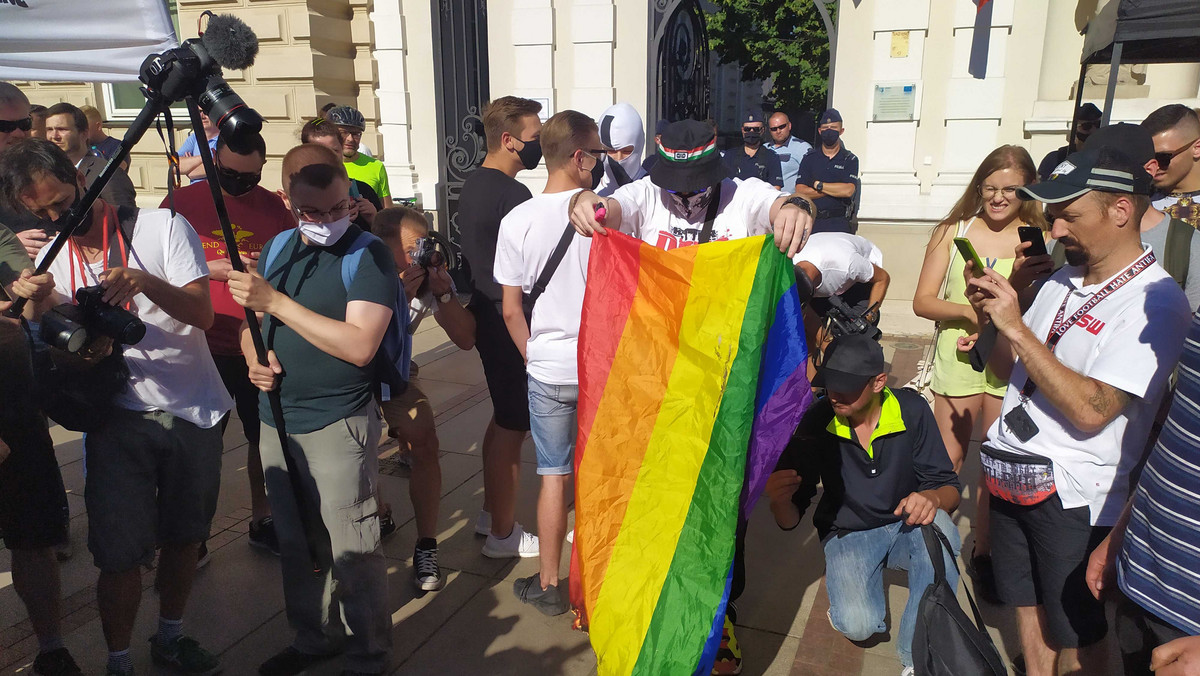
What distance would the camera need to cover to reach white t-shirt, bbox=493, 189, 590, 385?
3238mm

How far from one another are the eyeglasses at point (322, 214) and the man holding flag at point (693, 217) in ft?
2.69

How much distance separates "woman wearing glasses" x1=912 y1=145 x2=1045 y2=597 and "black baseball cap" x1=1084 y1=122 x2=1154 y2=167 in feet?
3.52

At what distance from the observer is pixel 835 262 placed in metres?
3.59

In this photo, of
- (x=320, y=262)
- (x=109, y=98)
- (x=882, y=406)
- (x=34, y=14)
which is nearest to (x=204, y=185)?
(x=34, y=14)

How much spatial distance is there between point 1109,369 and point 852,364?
75cm

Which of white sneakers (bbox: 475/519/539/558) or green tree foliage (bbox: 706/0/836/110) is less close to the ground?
green tree foliage (bbox: 706/0/836/110)

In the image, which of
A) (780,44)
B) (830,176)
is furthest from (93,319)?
(780,44)

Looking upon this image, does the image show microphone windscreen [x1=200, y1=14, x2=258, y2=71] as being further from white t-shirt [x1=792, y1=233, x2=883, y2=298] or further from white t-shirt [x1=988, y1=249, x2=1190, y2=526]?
white t-shirt [x1=988, y1=249, x2=1190, y2=526]

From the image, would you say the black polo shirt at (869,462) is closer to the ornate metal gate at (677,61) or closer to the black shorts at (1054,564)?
the black shorts at (1054,564)

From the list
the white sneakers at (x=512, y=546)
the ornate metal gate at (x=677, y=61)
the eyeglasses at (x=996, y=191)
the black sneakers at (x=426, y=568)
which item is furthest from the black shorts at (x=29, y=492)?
the ornate metal gate at (x=677, y=61)

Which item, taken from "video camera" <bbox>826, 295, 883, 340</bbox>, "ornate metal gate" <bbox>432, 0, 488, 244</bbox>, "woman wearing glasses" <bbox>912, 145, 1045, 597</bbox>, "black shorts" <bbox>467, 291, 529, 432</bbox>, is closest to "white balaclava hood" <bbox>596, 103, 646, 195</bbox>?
"black shorts" <bbox>467, 291, 529, 432</bbox>

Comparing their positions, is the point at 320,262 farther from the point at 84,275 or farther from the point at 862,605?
the point at 862,605

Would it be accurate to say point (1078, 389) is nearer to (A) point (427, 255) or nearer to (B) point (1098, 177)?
(B) point (1098, 177)

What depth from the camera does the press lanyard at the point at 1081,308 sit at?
2.33 metres
